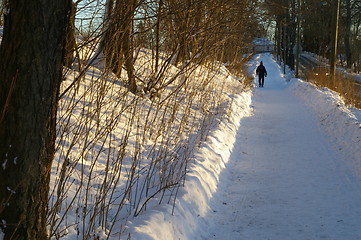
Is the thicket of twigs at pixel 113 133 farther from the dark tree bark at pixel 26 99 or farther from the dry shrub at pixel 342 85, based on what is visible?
the dry shrub at pixel 342 85

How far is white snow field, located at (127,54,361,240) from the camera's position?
380cm

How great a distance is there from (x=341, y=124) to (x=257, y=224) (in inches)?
198

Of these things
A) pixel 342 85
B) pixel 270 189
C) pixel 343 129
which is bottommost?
pixel 270 189

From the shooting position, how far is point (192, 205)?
4137mm

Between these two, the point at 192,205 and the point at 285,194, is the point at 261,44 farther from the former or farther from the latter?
the point at 192,205

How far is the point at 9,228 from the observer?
2182 millimetres

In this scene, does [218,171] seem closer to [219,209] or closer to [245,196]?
[245,196]

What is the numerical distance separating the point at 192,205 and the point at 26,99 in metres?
2.50

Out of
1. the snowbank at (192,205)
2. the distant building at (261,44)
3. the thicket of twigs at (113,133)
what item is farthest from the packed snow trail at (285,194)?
the distant building at (261,44)

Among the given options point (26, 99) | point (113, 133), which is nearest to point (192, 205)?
point (113, 133)

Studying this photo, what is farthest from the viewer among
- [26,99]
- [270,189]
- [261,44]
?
[261,44]

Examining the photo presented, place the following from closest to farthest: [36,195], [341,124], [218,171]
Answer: [36,195] < [218,171] < [341,124]

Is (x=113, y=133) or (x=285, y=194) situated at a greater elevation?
(x=113, y=133)

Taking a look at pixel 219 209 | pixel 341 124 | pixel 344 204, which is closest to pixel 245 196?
pixel 219 209
